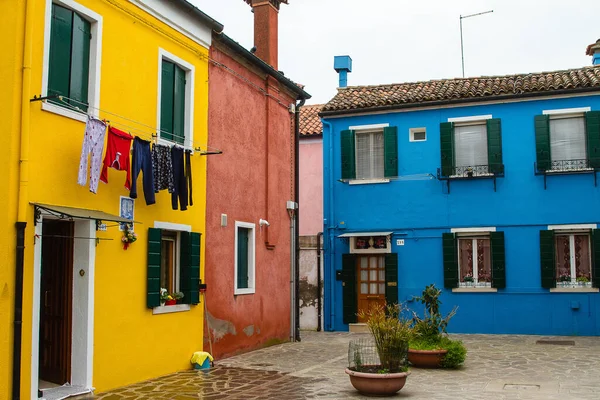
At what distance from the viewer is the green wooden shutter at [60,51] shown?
8.97m

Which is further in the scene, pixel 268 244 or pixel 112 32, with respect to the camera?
pixel 268 244

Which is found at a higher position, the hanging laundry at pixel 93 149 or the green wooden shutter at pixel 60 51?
the green wooden shutter at pixel 60 51

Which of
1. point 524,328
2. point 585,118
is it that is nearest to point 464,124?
point 585,118

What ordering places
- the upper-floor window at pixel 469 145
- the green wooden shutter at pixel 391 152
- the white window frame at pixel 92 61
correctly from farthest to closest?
1. the green wooden shutter at pixel 391 152
2. the upper-floor window at pixel 469 145
3. the white window frame at pixel 92 61

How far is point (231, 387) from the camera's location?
10.2 m

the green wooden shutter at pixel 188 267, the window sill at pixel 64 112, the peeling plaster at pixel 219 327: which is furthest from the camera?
the peeling plaster at pixel 219 327

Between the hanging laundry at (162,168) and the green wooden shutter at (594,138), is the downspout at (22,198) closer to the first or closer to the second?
the hanging laundry at (162,168)

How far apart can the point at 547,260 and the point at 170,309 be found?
10498 millimetres

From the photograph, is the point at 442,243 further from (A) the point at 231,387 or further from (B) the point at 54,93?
(B) the point at 54,93

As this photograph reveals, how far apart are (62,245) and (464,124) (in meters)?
12.3

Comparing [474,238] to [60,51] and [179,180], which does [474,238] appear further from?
[60,51]

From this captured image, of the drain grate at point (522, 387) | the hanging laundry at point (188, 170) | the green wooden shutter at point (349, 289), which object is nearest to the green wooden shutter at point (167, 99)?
the hanging laundry at point (188, 170)

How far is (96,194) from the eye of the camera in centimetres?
960

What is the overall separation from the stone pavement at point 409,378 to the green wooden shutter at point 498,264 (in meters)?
2.78
